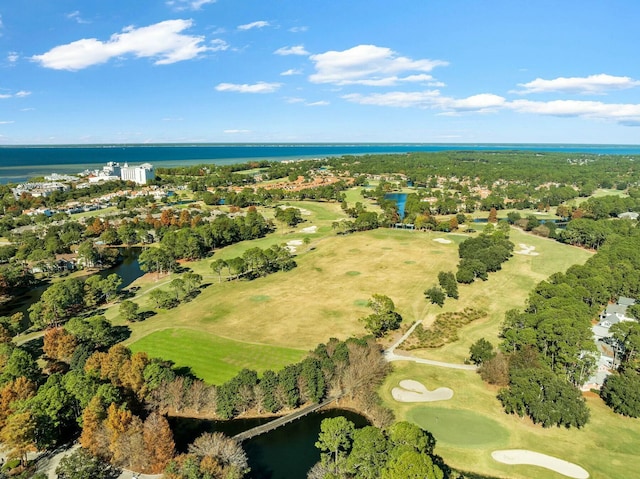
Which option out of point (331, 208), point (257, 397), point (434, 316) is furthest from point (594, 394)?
point (331, 208)

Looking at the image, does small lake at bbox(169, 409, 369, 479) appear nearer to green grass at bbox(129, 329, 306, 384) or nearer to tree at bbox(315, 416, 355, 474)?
tree at bbox(315, 416, 355, 474)

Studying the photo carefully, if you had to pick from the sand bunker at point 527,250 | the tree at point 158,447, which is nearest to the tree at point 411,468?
the tree at point 158,447

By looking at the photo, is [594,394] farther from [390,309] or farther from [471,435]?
[390,309]

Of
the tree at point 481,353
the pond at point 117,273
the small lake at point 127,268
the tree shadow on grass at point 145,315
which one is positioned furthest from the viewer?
the small lake at point 127,268

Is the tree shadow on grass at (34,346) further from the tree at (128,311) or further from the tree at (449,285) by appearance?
the tree at (449,285)

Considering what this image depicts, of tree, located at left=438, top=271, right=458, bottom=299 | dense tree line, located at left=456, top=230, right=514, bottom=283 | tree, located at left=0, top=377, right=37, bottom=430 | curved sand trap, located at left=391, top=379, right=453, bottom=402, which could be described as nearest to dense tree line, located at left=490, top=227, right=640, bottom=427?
curved sand trap, located at left=391, top=379, right=453, bottom=402

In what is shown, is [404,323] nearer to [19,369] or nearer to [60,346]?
[60,346]
